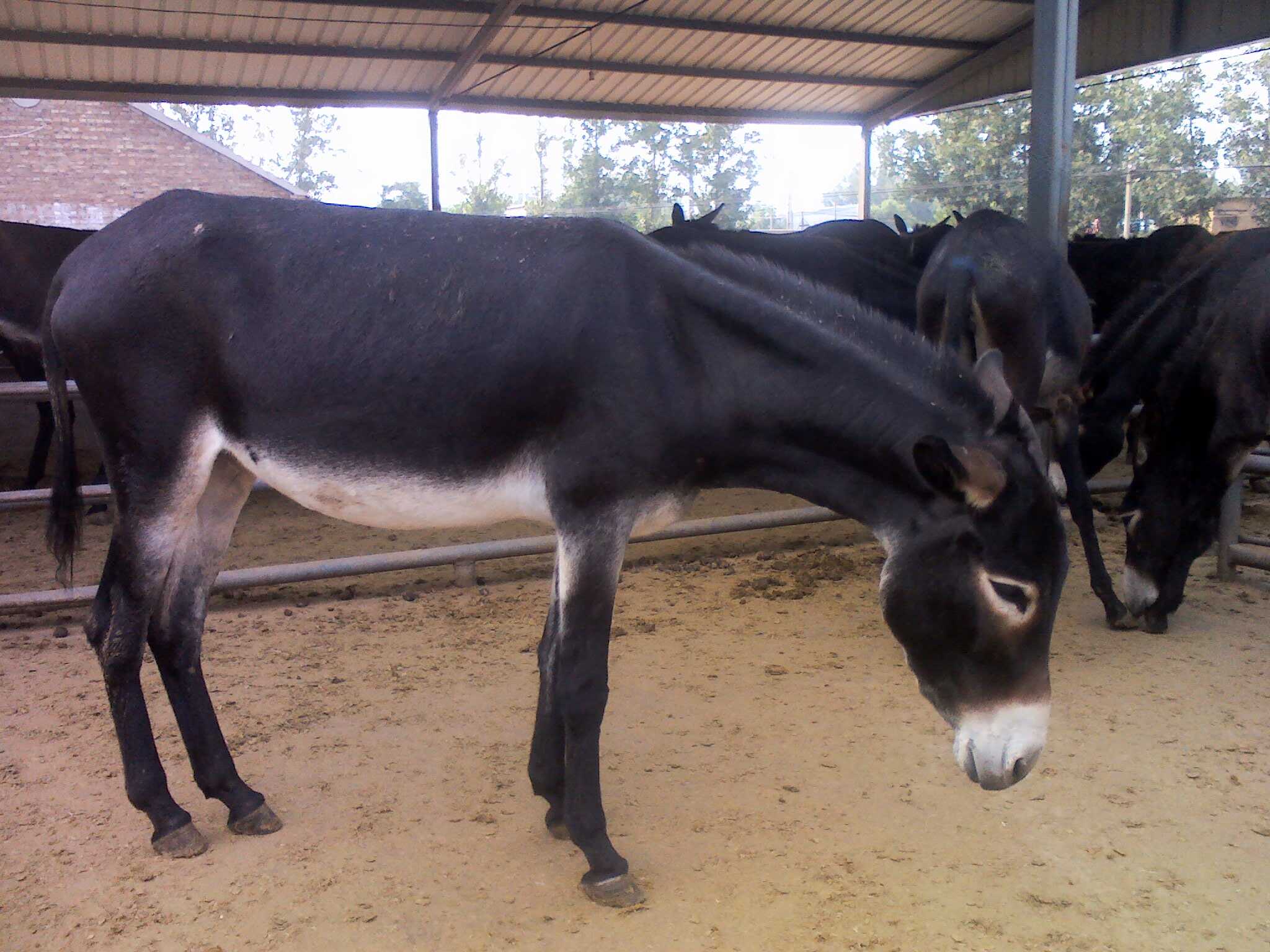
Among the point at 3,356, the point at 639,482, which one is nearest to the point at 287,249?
the point at 639,482

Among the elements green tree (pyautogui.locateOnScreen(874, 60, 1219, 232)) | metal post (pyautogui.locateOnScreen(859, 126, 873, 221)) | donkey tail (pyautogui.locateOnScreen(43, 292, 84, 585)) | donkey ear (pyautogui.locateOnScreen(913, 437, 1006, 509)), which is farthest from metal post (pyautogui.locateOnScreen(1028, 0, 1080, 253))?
green tree (pyautogui.locateOnScreen(874, 60, 1219, 232))

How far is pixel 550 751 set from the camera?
3.13 metres

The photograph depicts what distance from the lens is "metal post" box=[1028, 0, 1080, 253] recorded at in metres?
5.45

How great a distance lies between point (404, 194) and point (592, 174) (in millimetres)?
5851

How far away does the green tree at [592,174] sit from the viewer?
27062mm

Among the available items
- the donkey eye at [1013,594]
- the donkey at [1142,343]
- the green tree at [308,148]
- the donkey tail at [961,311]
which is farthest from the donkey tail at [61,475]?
the green tree at [308,148]

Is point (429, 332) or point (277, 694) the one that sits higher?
point (429, 332)

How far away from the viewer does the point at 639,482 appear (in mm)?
2738

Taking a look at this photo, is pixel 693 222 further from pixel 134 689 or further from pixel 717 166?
pixel 717 166

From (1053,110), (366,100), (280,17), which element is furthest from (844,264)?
(366,100)

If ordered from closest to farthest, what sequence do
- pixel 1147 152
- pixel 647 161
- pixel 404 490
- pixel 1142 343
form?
pixel 404 490 < pixel 1142 343 < pixel 1147 152 < pixel 647 161

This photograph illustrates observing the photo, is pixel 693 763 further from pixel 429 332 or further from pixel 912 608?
pixel 429 332

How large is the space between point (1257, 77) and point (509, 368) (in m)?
19.3

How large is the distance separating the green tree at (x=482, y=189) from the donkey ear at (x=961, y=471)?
22.7 meters
